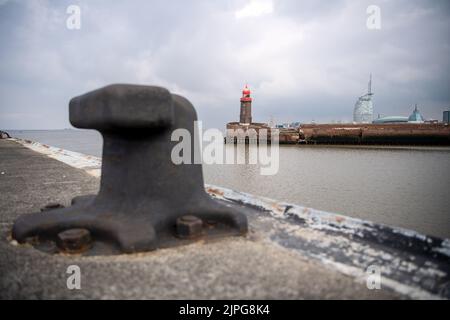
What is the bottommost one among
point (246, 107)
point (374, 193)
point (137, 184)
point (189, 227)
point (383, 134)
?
point (374, 193)

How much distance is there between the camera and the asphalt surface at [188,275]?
114 cm

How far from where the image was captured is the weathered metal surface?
58.2 inches

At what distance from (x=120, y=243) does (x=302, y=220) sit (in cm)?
121

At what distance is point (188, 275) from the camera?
128 cm

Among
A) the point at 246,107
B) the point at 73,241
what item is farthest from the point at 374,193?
the point at 246,107

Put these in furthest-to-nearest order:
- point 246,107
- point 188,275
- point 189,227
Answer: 1. point 246,107
2. point 189,227
3. point 188,275

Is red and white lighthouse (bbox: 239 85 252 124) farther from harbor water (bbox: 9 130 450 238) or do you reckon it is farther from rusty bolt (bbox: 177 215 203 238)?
rusty bolt (bbox: 177 215 203 238)

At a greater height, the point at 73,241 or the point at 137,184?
the point at 137,184

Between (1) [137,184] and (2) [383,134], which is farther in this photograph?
(2) [383,134]

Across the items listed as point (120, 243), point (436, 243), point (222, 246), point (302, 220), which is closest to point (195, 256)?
point (222, 246)

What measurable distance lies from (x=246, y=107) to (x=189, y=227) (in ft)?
109

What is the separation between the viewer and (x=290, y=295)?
1.13 m

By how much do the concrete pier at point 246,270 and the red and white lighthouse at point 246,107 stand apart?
32.5m

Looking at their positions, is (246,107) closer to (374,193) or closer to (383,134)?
(383,134)
